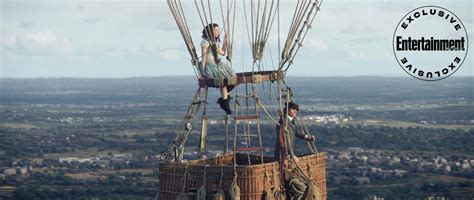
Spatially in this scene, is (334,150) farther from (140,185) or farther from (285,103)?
(285,103)

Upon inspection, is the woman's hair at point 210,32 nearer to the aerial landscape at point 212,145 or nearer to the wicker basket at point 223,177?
the aerial landscape at point 212,145

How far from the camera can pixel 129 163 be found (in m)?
64.6

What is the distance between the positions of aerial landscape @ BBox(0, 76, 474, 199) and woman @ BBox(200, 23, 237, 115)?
621 mm

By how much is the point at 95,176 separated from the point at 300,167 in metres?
50.0

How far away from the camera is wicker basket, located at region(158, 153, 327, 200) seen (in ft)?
29.1

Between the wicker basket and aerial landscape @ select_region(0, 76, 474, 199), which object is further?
aerial landscape @ select_region(0, 76, 474, 199)

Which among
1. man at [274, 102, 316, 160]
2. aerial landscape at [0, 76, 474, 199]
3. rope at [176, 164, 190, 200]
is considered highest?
man at [274, 102, 316, 160]

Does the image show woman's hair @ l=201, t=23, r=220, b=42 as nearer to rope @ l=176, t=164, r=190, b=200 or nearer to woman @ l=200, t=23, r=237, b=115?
woman @ l=200, t=23, r=237, b=115

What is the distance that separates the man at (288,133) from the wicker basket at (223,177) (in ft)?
0.56

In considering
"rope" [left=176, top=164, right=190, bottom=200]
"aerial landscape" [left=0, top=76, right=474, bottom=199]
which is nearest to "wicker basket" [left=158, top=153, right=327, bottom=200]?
"rope" [left=176, top=164, right=190, bottom=200]

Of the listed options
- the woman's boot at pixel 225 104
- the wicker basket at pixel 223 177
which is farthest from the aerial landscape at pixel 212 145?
the woman's boot at pixel 225 104

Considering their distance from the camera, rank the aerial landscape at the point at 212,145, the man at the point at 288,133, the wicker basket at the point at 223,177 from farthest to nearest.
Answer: the aerial landscape at the point at 212,145, the man at the point at 288,133, the wicker basket at the point at 223,177

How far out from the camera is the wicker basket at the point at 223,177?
888 cm

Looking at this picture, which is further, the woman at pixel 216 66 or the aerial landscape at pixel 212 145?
the aerial landscape at pixel 212 145
